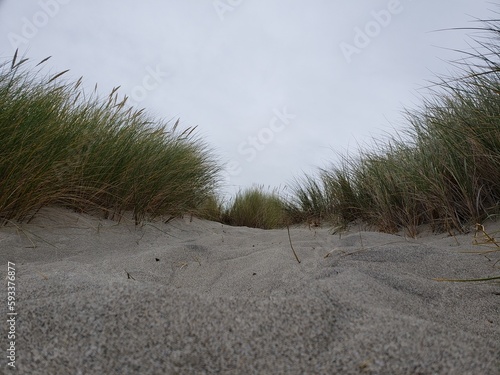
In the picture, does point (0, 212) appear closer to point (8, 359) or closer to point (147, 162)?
point (147, 162)

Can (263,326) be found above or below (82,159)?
below

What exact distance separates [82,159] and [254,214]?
3860 millimetres

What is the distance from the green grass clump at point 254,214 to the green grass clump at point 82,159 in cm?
220

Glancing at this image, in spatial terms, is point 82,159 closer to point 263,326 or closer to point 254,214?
point 263,326

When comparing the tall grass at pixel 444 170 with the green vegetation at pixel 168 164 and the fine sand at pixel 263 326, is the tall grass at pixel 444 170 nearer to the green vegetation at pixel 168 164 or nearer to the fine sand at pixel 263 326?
the green vegetation at pixel 168 164

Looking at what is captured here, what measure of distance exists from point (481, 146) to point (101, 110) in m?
2.85

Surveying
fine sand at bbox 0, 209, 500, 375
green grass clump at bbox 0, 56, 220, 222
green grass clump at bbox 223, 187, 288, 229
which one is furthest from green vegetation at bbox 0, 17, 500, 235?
green grass clump at bbox 223, 187, 288, 229

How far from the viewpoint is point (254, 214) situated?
651 cm

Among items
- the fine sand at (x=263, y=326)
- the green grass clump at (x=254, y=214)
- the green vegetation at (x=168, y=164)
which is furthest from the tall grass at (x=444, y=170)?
the green grass clump at (x=254, y=214)

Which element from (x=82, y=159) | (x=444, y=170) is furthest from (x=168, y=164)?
(x=444, y=170)

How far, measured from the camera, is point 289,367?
73 cm

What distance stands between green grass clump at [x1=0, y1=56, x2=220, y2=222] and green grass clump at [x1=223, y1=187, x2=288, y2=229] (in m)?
2.20

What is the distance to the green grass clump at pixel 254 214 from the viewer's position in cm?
648

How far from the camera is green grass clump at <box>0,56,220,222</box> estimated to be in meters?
2.34
